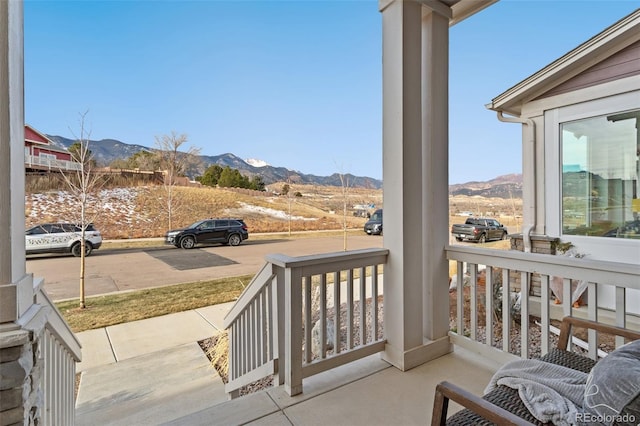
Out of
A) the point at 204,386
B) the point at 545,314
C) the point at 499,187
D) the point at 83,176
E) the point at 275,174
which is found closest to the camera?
the point at 545,314

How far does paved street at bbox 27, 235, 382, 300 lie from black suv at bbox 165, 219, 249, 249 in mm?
167

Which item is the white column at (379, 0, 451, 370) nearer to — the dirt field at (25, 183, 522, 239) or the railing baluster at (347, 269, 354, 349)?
the railing baluster at (347, 269, 354, 349)

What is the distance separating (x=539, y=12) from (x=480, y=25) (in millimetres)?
475

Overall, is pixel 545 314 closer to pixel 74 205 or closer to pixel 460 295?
pixel 460 295

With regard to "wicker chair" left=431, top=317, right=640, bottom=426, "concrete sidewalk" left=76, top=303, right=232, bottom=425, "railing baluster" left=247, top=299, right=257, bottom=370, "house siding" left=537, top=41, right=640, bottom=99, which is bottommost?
"concrete sidewalk" left=76, top=303, right=232, bottom=425

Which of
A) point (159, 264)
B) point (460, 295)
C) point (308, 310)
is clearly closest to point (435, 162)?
point (460, 295)

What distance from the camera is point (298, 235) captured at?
6.62 metres

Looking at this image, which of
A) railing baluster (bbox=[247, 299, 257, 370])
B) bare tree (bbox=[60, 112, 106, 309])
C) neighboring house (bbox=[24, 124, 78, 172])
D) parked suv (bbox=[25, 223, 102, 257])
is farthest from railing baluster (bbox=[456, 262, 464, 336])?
parked suv (bbox=[25, 223, 102, 257])

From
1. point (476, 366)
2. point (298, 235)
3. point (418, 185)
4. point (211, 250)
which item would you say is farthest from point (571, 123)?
point (211, 250)

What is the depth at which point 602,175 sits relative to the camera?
292 centimetres

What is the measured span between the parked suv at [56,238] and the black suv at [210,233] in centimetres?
140

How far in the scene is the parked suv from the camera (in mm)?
4050

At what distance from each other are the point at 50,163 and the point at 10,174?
2470 millimetres

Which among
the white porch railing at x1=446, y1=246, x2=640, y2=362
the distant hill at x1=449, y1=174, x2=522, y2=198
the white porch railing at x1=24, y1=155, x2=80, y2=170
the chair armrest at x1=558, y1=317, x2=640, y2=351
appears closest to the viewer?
the chair armrest at x1=558, y1=317, x2=640, y2=351
